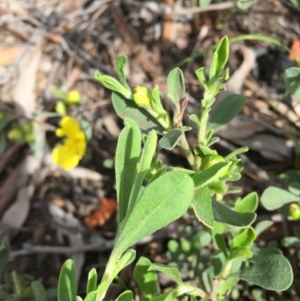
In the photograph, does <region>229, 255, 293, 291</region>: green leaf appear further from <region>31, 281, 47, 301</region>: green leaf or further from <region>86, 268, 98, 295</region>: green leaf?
<region>31, 281, 47, 301</region>: green leaf

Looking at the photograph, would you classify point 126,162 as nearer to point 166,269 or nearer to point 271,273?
point 166,269

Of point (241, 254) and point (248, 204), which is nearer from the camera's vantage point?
point (241, 254)

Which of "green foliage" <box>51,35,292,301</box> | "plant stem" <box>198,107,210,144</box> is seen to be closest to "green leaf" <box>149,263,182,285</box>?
"green foliage" <box>51,35,292,301</box>

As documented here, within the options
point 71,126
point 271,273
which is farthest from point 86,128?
point 271,273

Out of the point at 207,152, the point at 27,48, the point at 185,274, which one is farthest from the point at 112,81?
the point at 27,48

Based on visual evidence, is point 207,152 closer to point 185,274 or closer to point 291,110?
point 185,274

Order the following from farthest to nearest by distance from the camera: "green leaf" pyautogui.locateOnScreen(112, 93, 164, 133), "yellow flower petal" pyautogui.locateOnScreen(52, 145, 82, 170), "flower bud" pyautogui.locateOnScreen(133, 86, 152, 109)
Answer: "yellow flower petal" pyautogui.locateOnScreen(52, 145, 82, 170) → "green leaf" pyautogui.locateOnScreen(112, 93, 164, 133) → "flower bud" pyautogui.locateOnScreen(133, 86, 152, 109)
